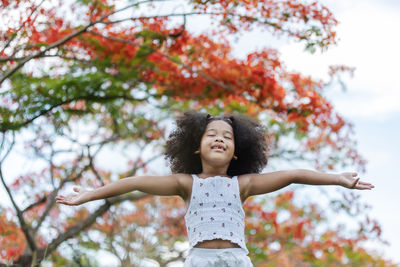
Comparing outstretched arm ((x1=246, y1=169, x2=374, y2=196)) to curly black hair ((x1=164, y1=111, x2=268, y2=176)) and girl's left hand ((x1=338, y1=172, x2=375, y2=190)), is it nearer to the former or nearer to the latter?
girl's left hand ((x1=338, y1=172, x2=375, y2=190))

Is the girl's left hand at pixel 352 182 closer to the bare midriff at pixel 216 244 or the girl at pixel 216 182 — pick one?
the girl at pixel 216 182

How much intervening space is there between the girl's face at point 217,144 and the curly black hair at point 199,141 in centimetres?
10

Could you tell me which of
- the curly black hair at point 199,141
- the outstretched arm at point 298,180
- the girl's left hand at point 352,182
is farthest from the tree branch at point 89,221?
the girl's left hand at point 352,182

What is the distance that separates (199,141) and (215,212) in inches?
23.3

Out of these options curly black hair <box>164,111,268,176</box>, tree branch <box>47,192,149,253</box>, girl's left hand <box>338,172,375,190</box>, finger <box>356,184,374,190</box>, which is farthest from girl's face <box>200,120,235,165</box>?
tree branch <box>47,192,149,253</box>

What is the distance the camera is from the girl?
3270mm

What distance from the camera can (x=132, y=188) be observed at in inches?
136

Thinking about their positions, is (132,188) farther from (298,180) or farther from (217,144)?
(298,180)

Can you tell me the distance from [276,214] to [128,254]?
625 centimetres

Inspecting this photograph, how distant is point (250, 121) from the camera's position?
13.0 feet

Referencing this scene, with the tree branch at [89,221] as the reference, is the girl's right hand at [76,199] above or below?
below

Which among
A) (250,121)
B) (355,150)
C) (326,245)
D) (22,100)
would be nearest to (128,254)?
(250,121)

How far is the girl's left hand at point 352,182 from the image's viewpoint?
3.35m

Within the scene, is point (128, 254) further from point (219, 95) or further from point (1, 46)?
point (219, 95)
